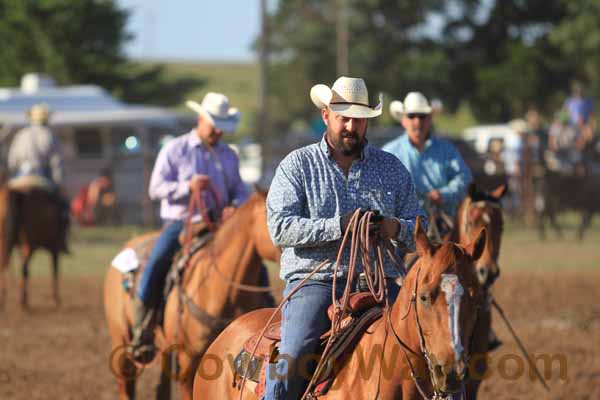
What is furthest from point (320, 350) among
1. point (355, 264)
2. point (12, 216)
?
point (12, 216)

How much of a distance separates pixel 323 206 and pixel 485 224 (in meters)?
3.22

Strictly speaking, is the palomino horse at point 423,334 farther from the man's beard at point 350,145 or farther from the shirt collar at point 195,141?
the shirt collar at point 195,141

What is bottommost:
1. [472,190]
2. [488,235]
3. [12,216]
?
[12,216]

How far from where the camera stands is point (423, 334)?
473 cm

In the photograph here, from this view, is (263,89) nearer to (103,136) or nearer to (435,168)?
(103,136)

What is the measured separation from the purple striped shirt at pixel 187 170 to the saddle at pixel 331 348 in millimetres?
3066

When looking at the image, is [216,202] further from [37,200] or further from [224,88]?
[224,88]

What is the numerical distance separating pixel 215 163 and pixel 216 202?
Answer: 0.29m

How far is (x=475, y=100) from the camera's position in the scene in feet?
160

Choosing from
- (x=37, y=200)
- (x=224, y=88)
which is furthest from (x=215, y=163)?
(x=224, y=88)

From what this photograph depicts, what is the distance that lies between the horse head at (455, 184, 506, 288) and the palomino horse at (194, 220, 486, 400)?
10.3 ft

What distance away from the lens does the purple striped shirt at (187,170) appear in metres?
8.75

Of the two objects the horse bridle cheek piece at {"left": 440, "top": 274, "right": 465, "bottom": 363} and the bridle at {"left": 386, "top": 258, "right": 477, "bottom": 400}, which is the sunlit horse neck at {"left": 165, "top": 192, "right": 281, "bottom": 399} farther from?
the horse bridle cheek piece at {"left": 440, "top": 274, "right": 465, "bottom": 363}

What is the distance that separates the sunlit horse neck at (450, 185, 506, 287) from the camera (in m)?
8.25
